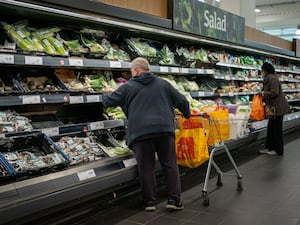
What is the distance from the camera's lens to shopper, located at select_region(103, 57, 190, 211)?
3.52 m

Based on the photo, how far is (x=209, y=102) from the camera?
6.25m

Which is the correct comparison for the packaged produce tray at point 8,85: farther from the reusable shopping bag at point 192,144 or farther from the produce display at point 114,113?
the reusable shopping bag at point 192,144

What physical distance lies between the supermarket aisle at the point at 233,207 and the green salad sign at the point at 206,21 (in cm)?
208

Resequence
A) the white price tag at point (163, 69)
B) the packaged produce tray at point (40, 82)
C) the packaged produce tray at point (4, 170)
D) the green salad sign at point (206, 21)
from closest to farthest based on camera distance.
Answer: the packaged produce tray at point (4, 170), the packaged produce tray at point (40, 82), the white price tag at point (163, 69), the green salad sign at point (206, 21)

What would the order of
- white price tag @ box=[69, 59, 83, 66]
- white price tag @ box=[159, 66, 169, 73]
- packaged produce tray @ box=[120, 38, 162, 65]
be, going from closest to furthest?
white price tag @ box=[69, 59, 83, 66], packaged produce tray @ box=[120, 38, 162, 65], white price tag @ box=[159, 66, 169, 73]

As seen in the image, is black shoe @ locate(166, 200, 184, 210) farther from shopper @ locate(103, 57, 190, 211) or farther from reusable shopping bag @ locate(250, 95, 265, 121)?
reusable shopping bag @ locate(250, 95, 265, 121)

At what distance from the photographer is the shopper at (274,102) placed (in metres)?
6.44

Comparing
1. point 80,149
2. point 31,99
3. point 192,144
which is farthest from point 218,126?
point 31,99

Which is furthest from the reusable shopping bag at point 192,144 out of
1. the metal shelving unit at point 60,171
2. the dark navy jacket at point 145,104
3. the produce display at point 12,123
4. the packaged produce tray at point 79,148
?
the produce display at point 12,123

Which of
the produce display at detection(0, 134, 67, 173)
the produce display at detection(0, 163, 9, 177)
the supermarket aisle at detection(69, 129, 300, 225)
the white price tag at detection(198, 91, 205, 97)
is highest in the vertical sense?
the white price tag at detection(198, 91, 205, 97)

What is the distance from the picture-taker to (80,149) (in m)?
3.62

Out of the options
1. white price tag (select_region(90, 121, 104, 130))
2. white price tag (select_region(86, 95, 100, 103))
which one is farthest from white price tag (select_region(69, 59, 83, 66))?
white price tag (select_region(90, 121, 104, 130))

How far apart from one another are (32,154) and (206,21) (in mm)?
3386

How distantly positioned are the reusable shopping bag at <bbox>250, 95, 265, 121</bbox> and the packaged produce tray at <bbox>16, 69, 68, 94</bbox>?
372 cm
